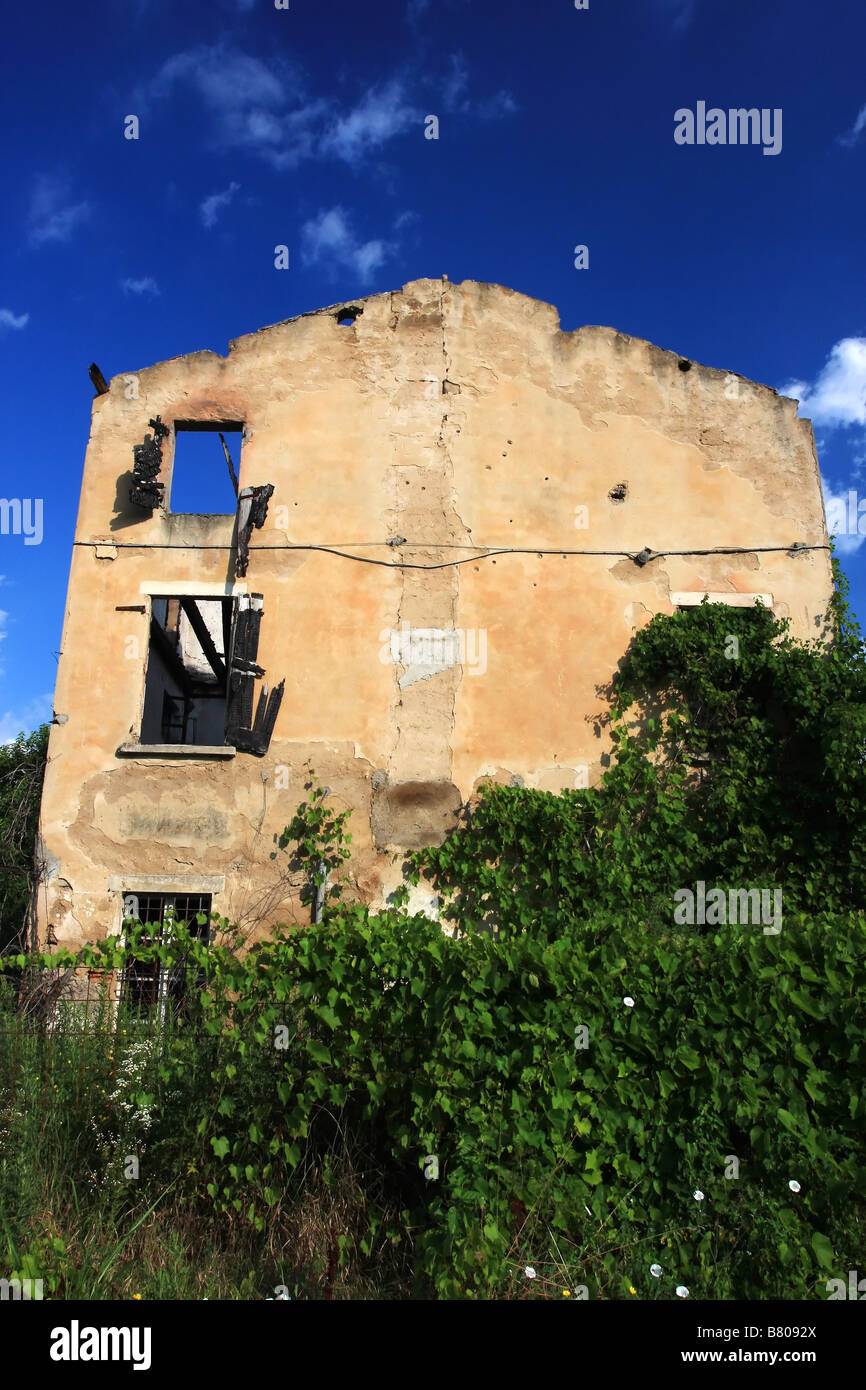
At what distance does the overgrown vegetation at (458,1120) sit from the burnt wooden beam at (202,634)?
7.15 meters

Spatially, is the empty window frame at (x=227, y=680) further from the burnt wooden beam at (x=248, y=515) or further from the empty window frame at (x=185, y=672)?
the burnt wooden beam at (x=248, y=515)

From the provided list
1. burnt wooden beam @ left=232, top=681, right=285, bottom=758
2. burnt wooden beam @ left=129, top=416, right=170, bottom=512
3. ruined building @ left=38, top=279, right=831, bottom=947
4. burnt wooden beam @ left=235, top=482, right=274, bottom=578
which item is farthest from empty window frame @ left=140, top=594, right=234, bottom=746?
burnt wooden beam @ left=232, top=681, right=285, bottom=758

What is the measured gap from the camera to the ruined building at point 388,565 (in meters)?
10.0

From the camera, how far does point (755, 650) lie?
1018 cm

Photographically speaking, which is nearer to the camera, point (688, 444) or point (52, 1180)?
point (52, 1180)

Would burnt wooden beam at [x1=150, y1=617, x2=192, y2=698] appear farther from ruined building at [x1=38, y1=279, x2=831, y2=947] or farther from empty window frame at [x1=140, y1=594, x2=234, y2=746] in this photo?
ruined building at [x1=38, y1=279, x2=831, y2=947]

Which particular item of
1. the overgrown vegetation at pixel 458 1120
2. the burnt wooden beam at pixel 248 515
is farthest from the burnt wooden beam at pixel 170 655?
the overgrown vegetation at pixel 458 1120

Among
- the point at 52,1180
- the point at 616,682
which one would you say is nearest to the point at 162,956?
the point at 52,1180

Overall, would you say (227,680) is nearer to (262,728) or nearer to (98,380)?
(262,728)

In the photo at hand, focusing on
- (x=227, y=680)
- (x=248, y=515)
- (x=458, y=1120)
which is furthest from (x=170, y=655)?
(x=458, y=1120)

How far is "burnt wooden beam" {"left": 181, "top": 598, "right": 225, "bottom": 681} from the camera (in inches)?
466

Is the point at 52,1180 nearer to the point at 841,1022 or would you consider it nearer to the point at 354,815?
the point at 841,1022

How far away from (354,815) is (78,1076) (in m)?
5.23
